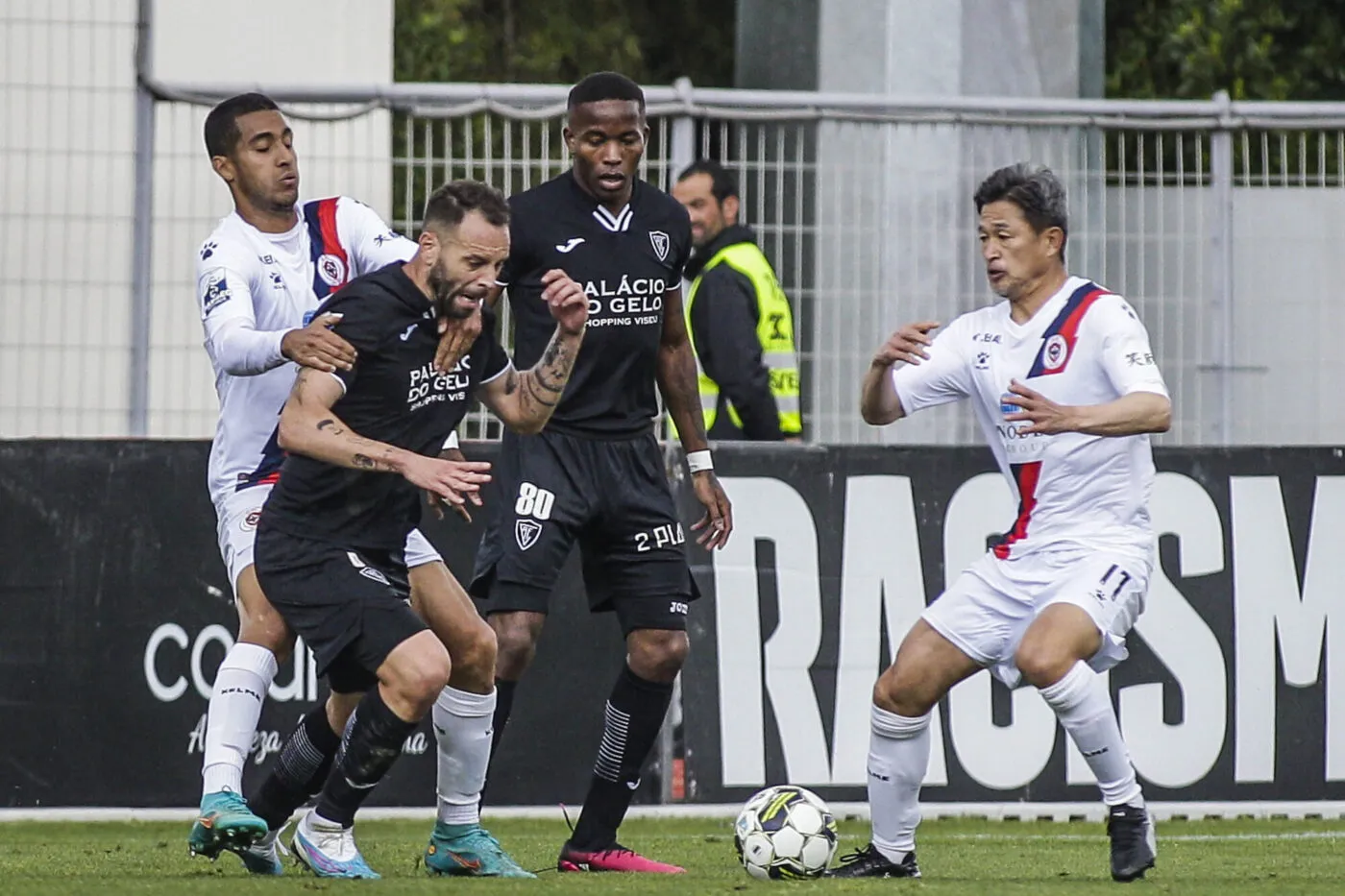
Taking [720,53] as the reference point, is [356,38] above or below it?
below

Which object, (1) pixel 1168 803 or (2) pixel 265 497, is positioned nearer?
(2) pixel 265 497

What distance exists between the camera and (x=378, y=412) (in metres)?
7.13

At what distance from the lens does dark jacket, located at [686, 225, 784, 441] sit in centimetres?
1045

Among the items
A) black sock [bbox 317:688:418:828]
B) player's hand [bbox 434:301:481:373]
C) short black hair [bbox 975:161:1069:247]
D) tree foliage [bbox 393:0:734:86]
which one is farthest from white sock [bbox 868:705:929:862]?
tree foliage [bbox 393:0:734:86]

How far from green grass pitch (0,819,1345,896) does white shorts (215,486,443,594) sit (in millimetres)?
944

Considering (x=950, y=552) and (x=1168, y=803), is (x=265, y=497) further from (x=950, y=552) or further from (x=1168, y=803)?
(x=1168, y=803)

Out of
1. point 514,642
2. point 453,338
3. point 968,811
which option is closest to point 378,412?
point 453,338

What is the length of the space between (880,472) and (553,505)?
9.14ft

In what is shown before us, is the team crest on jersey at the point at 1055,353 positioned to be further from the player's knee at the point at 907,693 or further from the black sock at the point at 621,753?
the black sock at the point at 621,753

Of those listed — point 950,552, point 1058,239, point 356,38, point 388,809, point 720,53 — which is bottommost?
point 388,809

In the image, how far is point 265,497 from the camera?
25.5 ft

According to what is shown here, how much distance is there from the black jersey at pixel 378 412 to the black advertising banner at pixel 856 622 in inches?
118

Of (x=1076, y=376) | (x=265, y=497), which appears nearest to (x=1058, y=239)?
(x=1076, y=376)

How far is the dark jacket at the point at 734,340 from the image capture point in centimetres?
1045
